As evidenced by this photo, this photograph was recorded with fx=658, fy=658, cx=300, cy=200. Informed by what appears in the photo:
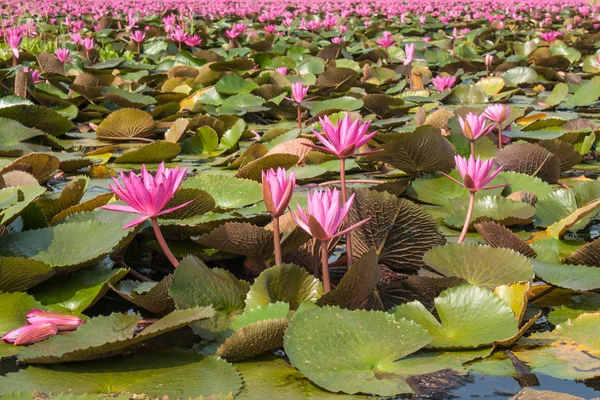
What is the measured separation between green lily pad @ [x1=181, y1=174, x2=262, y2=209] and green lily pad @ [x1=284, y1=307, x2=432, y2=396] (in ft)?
2.66

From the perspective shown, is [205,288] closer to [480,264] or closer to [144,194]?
[144,194]

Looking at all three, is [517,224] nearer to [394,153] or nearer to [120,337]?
[394,153]

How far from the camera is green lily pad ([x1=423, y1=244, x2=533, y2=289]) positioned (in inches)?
53.7

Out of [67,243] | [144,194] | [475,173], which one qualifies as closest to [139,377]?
[144,194]

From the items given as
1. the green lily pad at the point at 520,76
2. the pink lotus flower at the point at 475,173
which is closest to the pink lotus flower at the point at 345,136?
the pink lotus flower at the point at 475,173

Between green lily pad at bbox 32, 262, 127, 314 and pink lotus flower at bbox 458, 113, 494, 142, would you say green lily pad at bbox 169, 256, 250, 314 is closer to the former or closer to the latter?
green lily pad at bbox 32, 262, 127, 314

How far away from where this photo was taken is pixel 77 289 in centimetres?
133

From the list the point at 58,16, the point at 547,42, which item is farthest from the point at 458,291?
the point at 58,16

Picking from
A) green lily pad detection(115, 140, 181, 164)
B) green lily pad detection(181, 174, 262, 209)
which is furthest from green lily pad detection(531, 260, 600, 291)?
green lily pad detection(115, 140, 181, 164)

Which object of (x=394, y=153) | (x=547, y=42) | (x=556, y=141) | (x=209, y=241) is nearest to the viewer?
(x=209, y=241)

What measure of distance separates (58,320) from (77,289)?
0.16m

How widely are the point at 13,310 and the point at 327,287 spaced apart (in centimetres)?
58

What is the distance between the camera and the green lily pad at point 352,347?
3.37 ft

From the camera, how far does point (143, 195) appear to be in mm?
1194
